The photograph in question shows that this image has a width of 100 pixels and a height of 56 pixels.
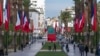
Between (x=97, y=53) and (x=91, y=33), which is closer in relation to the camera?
(x=97, y=53)

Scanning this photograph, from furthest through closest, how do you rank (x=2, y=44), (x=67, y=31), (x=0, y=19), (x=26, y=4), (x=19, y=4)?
(x=67, y=31), (x=26, y=4), (x=19, y=4), (x=2, y=44), (x=0, y=19)

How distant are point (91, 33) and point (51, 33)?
309 ft

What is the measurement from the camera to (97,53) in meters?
63.0

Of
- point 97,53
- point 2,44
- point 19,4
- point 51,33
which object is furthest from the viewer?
point 51,33

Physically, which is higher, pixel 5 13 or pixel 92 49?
pixel 5 13

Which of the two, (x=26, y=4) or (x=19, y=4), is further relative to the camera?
(x=26, y=4)

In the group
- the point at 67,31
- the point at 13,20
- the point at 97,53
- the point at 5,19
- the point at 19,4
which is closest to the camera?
the point at 5,19

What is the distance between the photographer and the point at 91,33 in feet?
266

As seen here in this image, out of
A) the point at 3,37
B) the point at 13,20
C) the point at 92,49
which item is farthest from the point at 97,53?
the point at 13,20

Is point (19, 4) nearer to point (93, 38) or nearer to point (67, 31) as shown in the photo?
point (93, 38)

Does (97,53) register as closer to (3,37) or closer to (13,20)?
(3,37)

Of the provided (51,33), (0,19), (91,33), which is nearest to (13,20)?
(91,33)

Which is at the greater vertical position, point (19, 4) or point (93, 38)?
point (19, 4)

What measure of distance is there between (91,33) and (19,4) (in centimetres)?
2783
